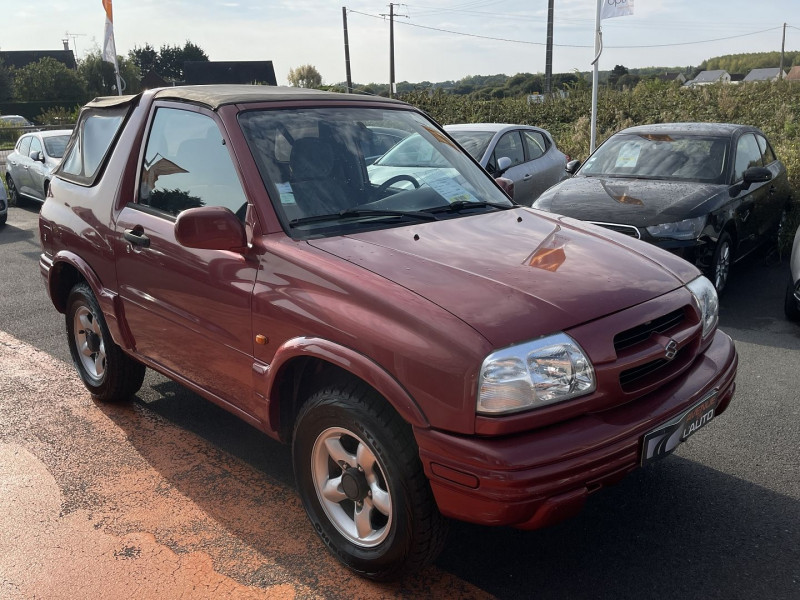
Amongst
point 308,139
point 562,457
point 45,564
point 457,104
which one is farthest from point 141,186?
point 457,104

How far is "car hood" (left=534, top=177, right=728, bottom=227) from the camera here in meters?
6.60

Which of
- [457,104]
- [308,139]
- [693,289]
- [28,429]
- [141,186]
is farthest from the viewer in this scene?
[457,104]

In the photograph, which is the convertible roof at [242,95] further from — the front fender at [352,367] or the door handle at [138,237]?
the front fender at [352,367]

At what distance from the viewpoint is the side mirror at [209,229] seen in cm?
299

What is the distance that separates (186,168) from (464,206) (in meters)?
1.39

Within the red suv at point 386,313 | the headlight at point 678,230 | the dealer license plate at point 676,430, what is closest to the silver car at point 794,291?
the headlight at point 678,230

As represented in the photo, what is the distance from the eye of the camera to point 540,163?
35.7ft

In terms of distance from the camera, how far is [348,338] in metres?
2.64

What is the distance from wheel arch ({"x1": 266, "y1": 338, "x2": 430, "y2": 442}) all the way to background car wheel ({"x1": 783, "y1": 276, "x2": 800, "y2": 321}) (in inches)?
188

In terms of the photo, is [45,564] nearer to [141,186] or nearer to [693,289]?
[141,186]

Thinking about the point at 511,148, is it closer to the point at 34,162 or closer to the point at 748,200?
the point at 748,200

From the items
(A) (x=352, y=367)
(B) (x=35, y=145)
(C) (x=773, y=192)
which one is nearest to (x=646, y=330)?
(A) (x=352, y=367)

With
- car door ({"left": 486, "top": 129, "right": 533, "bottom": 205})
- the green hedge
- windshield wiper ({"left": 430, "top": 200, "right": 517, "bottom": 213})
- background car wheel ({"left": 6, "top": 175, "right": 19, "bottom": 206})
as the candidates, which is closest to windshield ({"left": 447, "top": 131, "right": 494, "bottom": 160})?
car door ({"left": 486, "top": 129, "right": 533, "bottom": 205})

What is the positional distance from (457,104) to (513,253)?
66.7 feet
